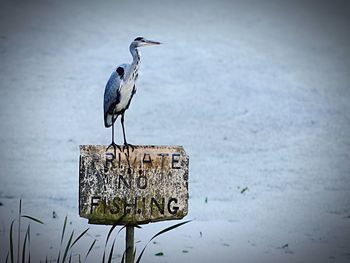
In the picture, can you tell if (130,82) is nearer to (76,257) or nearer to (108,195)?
(108,195)

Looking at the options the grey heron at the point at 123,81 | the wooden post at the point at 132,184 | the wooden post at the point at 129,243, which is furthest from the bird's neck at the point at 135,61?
the wooden post at the point at 129,243

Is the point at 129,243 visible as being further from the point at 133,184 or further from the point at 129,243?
the point at 133,184

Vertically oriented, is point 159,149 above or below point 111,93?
below

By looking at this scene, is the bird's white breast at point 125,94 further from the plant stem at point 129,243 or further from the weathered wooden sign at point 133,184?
the plant stem at point 129,243

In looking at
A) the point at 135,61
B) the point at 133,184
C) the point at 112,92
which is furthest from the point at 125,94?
the point at 133,184

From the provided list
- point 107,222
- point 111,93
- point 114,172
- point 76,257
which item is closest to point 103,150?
point 114,172

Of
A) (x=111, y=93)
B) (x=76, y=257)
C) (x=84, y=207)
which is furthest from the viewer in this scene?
(x=76, y=257)

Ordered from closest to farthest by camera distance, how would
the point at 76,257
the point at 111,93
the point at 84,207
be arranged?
the point at 84,207, the point at 111,93, the point at 76,257

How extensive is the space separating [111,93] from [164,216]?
→ 1.07 m

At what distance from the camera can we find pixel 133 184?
2.74 meters

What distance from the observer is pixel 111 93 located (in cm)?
359

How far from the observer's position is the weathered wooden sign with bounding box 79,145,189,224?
107 inches

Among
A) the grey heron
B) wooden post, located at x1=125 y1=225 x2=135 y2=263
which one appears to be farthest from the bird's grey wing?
wooden post, located at x1=125 y1=225 x2=135 y2=263

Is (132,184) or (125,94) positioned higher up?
(125,94)
